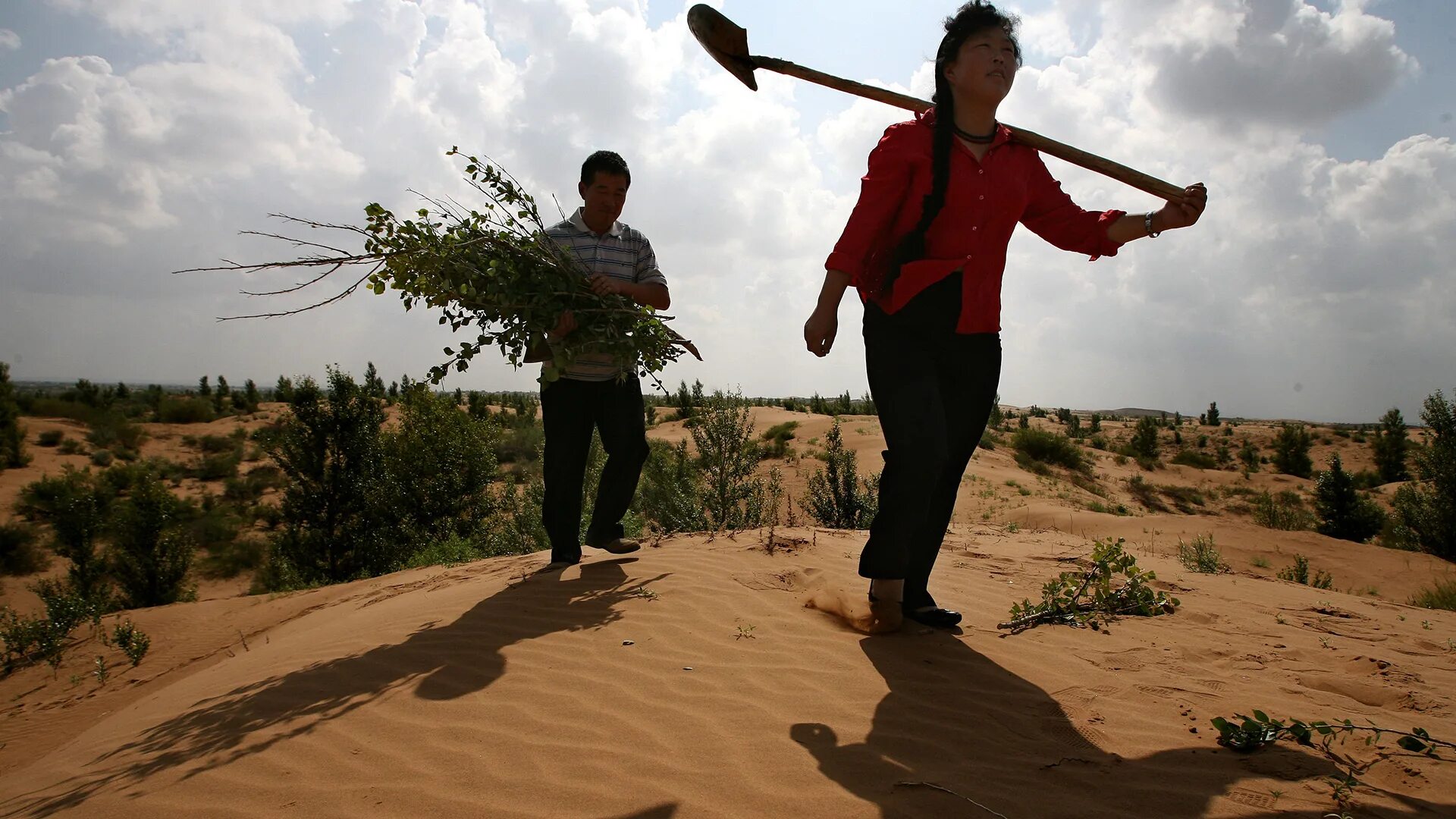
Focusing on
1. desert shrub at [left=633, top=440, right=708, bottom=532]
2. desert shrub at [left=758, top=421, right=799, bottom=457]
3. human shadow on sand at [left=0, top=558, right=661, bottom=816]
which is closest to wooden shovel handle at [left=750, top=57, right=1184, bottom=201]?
human shadow on sand at [left=0, top=558, right=661, bottom=816]

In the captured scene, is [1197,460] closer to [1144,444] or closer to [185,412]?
[1144,444]

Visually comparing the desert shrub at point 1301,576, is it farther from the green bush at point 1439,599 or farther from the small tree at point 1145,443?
the small tree at point 1145,443

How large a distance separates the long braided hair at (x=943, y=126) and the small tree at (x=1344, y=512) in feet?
38.8

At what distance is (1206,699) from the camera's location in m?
2.27

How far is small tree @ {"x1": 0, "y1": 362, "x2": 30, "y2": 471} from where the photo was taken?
17.0 metres

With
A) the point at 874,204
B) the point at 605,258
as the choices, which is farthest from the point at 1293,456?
the point at 874,204

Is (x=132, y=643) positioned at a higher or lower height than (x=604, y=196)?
lower

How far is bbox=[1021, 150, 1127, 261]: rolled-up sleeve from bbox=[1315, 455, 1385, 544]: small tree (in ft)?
36.5

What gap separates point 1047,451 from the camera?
17.2m

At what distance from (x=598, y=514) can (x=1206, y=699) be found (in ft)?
9.72

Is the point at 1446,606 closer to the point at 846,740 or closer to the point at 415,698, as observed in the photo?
the point at 846,740

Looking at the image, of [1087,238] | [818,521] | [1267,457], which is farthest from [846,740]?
[1267,457]

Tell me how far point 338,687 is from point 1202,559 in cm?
601

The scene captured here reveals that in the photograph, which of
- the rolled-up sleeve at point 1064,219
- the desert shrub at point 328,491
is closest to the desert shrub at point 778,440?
the desert shrub at point 328,491
